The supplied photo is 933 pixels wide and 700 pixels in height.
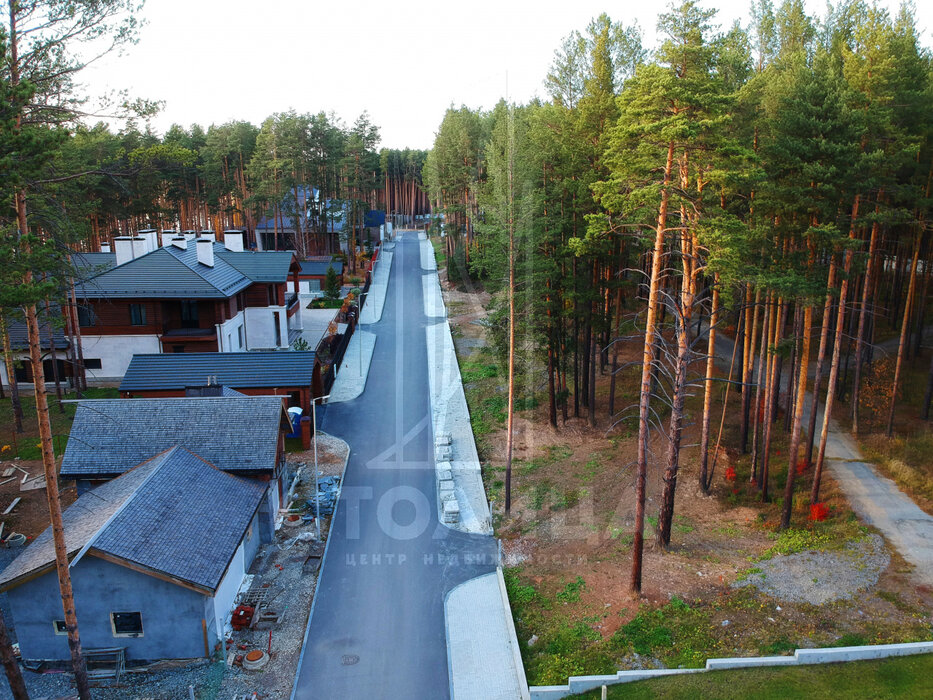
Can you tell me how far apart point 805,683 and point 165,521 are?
14573mm

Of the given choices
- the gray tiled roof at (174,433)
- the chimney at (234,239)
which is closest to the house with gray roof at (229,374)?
the gray tiled roof at (174,433)

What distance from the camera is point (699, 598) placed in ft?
52.3

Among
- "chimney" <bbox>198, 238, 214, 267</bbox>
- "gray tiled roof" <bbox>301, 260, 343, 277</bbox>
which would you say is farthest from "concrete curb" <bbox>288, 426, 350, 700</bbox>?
"gray tiled roof" <bbox>301, 260, 343, 277</bbox>

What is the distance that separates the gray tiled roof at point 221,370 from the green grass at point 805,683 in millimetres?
19338

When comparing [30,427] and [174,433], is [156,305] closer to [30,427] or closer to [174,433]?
[30,427]

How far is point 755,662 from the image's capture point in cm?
1348

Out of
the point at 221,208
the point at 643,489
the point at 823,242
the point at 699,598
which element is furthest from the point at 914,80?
the point at 221,208

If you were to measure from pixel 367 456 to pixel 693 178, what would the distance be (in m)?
16.1

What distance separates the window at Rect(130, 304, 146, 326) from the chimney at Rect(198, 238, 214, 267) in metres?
4.05

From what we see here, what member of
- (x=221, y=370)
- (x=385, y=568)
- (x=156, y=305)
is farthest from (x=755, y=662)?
(x=156, y=305)

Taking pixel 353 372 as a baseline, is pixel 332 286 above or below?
above

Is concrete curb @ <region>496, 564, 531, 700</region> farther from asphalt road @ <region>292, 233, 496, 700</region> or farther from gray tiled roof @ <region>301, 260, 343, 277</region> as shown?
gray tiled roof @ <region>301, 260, 343, 277</region>

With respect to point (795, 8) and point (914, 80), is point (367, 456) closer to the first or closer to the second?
point (914, 80)

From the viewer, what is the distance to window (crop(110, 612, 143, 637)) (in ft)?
48.1
